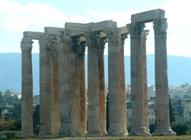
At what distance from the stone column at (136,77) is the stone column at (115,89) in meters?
1.90

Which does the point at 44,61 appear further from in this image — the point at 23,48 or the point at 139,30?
the point at 139,30

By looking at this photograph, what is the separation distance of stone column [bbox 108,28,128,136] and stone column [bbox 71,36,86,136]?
6051 mm

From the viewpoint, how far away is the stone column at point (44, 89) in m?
87.0

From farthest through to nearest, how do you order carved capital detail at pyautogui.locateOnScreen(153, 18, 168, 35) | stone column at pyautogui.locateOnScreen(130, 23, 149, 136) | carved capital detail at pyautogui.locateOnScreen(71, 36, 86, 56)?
carved capital detail at pyautogui.locateOnScreen(71, 36, 86, 56), stone column at pyautogui.locateOnScreen(130, 23, 149, 136), carved capital detail at pyautogui.locateOnScreen(153, 18, 168, 35)

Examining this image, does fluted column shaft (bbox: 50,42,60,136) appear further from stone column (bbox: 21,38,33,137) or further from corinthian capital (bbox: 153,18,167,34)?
corinthian capital (bbox: 153,18,167,34)

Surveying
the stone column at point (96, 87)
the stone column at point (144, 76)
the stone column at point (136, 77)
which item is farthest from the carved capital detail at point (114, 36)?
the stone column at point (96, 87)

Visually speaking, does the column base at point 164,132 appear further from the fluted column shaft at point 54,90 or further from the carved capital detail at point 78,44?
the carved capital detail at point 78,44

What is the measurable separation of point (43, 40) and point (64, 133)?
14267mm

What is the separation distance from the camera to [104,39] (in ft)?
273

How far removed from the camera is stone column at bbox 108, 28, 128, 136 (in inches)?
3024

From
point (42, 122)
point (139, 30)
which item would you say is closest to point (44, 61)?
point (42, 122)

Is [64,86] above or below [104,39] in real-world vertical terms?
below

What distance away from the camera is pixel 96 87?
8088 centimetres

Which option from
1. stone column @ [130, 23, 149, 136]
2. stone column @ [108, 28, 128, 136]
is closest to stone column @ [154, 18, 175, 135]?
stone column @ [130, 23, 149, 136]
